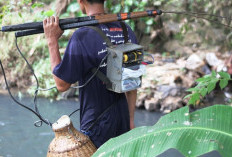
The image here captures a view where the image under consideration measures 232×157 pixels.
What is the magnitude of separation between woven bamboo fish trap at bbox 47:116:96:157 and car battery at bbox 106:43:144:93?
39 cm

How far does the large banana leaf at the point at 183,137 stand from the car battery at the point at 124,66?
0.44m

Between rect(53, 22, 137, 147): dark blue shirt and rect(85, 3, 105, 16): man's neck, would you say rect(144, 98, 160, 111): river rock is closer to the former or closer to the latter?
rect(53, 22, 137, 147): dark blue shirt

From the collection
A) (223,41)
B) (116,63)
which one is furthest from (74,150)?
(223,41)

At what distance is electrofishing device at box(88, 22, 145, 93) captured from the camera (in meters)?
2.05

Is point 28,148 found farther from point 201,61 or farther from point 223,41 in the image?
point 223,41

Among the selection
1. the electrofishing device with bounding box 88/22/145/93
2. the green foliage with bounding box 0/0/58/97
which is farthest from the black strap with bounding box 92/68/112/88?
the green foliage with bounding box 0/0/58/97

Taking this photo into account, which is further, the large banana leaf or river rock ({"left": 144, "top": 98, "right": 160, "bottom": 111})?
river rock ({"left": 144, "top": 98, "right": 160, "bottom": 111})

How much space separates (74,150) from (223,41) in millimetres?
6360

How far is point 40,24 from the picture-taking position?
2029mm

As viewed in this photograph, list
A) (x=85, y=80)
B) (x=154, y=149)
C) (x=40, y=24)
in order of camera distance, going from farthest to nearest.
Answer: (x=85, y=80)
(x=40, y=24)
(x=154, y=149)

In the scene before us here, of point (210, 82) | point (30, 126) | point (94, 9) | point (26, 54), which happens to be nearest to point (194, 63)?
point (30, 126)

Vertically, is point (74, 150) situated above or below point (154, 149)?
below

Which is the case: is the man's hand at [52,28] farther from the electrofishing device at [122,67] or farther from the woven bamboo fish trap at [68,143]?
the woven bamboo fish trap at [68,143]

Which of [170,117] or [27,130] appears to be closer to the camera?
[170,117]
